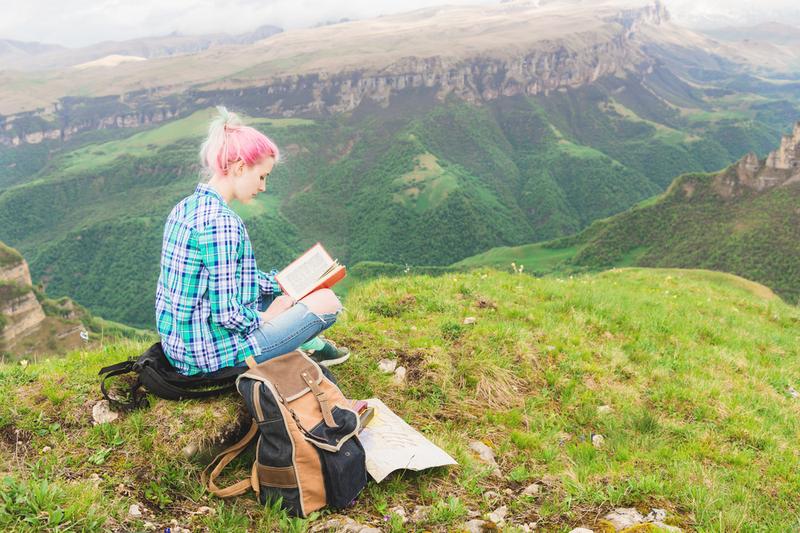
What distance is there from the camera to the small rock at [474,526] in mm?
3766

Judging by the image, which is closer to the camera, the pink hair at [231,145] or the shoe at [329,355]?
the pink hair at [231,145]

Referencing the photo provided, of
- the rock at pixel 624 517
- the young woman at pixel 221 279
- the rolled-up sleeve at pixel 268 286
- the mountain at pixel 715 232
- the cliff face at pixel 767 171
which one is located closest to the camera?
the rock at pixel 624 517

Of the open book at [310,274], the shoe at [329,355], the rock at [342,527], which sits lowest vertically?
the rock at [342,527]

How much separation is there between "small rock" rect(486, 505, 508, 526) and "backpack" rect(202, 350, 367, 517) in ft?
3.53

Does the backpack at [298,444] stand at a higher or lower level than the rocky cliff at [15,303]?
higher

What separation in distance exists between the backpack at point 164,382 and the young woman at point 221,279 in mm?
87

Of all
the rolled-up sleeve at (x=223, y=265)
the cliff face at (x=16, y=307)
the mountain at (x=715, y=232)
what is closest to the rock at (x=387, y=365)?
the rolled-up sleeve at (x=223, y=265)

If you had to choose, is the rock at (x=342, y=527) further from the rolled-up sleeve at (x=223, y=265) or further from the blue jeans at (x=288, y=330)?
the rolled-up sleeve at (x=223, y=265)

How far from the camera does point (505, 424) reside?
5.75 meters

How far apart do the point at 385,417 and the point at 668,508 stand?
2.60 meters

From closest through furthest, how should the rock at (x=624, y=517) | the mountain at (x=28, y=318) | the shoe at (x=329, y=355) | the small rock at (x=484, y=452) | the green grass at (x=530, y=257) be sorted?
the rock at (x=624, y=517) < the small rock at (x=484, y=452) < the shoe at (x=329, y=355) < the mountain at (x=28, y=318) < the green grass at (x=530, y=257)

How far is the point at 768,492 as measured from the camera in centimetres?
449

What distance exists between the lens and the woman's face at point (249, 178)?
4676 mm

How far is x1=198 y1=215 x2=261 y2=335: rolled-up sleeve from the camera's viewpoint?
4336 mm
